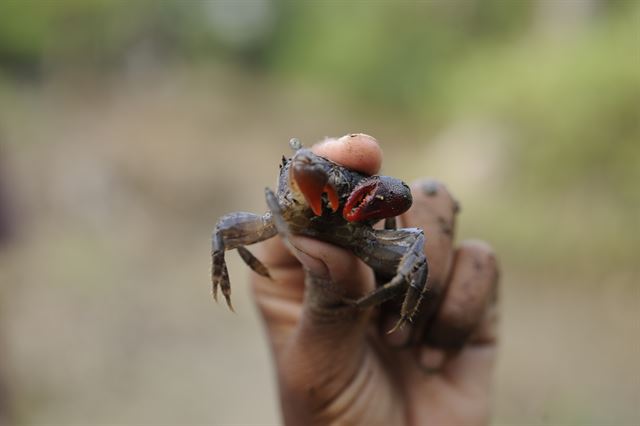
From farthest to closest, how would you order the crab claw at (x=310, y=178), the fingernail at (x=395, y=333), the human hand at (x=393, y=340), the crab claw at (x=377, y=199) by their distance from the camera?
the fingernail at (x=395, y=333) → the human hand at (x=393, y=340) → the crab claw at (x=377, y=199) → the crab claw at (x=310, y=178)

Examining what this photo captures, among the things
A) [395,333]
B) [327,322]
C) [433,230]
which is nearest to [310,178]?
[327,322]

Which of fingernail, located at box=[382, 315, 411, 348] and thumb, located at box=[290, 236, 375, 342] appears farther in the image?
fingernail, located at box=[382, 315, 411, 348]

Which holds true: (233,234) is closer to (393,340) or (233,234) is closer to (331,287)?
(331,287)

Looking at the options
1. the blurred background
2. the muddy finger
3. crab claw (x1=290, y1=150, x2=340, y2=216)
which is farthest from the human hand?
the blurred background

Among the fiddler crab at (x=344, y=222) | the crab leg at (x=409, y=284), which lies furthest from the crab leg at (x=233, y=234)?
the crab leg at (x=409, y=284)

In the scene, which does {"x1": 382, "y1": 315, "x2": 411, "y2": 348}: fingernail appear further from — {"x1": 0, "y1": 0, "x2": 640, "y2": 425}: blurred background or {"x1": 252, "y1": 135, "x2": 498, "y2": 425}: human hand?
{"x1": 0, "y1": 0, "x2": 640, "y2": 425}: blurred background

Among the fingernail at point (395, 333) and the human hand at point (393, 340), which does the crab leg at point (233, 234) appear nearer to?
the human hand at point (393, 340)

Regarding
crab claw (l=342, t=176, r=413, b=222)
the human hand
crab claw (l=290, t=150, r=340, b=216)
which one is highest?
crab claw (l=290, t=150, r=340, b=216)

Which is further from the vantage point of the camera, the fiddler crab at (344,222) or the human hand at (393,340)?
the human hand at (393,340)
